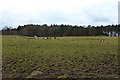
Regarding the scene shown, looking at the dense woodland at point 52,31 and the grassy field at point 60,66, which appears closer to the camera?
the grassy field at point 60,66

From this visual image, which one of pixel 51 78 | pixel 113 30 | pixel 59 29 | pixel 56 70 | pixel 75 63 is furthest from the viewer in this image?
pixel 113 30

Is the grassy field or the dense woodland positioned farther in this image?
the dense woodland

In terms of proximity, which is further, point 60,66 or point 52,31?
point 52,31

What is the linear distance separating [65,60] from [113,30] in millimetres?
101442

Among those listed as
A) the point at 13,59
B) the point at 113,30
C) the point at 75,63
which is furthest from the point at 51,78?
the point at 113,30

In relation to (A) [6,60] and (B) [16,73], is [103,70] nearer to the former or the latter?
(B) [16,73]

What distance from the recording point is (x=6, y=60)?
19.3 metres

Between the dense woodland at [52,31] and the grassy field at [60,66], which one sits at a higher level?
the dense woodland at [52,31]

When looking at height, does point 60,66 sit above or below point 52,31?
below

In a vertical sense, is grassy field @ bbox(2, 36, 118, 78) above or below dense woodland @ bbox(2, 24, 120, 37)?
below

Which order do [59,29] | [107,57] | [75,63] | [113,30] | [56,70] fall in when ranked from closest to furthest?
[56,70] < [75,63] < [107,57] < [59,29] < [113,30]

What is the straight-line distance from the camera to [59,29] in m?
110

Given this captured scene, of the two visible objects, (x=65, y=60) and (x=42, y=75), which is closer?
(x=42, y=75)

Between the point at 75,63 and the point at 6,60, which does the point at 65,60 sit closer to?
the point at 75,63
